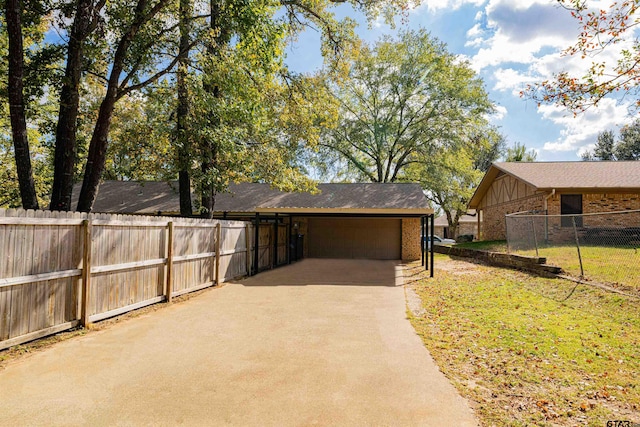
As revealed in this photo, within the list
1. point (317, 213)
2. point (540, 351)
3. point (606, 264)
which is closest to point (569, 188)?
point (606, 264)

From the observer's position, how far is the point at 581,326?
571cm

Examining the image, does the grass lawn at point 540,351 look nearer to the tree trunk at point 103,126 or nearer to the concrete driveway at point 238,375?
the concrete driveway at point 238,375

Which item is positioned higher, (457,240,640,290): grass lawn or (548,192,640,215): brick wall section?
(548,192,640,215): brick wall section

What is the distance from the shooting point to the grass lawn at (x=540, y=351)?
3238 millimetres

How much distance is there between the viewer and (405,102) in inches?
987

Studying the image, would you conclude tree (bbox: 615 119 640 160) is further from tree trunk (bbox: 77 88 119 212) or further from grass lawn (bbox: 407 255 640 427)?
tree trunk (bbox: 77 88 119 212)

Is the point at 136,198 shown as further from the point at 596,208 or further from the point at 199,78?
the point at 596,208

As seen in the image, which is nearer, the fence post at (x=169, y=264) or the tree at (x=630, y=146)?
the fence post at (x=169, y=264)

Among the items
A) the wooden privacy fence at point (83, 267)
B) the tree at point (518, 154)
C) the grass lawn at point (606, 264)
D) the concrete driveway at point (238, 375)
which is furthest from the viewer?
the tree at point (518, 154)

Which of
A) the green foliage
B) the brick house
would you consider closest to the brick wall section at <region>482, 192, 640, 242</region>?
the brick house

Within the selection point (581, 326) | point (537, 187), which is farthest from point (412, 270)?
point (581, 326)

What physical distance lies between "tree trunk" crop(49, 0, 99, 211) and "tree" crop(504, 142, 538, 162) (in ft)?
128

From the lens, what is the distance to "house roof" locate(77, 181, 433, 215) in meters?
15.8

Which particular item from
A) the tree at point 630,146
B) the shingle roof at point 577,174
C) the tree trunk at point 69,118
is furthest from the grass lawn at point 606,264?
the tree at point 630,146
